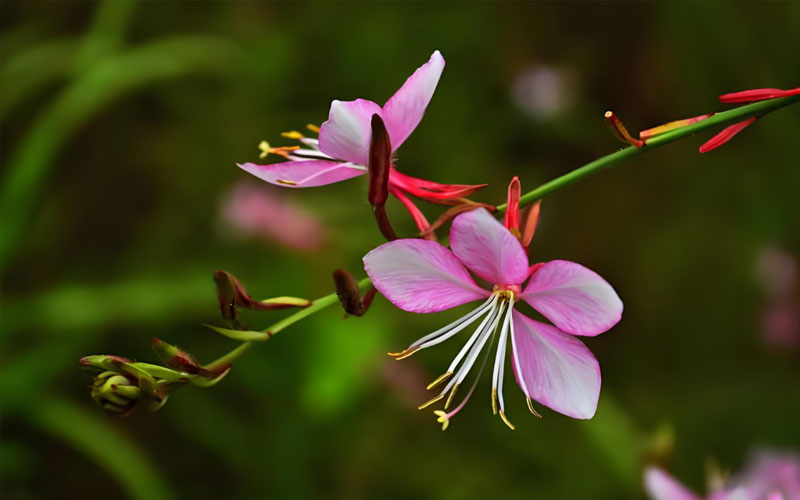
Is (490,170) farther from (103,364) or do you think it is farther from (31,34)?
(103,364)

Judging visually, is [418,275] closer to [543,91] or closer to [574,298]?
[574,298]

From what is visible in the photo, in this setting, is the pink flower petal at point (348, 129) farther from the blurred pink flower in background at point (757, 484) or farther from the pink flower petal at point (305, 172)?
the blurred pink flower in background at point (757, 484)

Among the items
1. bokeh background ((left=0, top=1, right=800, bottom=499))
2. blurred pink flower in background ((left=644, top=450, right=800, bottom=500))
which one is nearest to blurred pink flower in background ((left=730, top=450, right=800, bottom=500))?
blurred pink flower in background ((left=644, top=450, right=800, bottom=500))

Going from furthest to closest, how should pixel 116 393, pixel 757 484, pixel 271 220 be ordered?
pixel 271 220 < pixel 757 484 < pixel 116 393

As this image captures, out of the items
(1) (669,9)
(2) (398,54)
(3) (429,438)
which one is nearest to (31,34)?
(2) (398,54)

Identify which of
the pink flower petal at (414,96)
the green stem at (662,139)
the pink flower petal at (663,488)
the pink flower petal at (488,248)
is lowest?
the pink flower petal at (663,488)

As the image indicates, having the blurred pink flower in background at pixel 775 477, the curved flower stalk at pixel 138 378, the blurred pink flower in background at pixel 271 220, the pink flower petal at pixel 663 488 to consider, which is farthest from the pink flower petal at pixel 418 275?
the blurred pink flower in background at pixel 271 220

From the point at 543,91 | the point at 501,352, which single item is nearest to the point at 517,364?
the point at 501,352
